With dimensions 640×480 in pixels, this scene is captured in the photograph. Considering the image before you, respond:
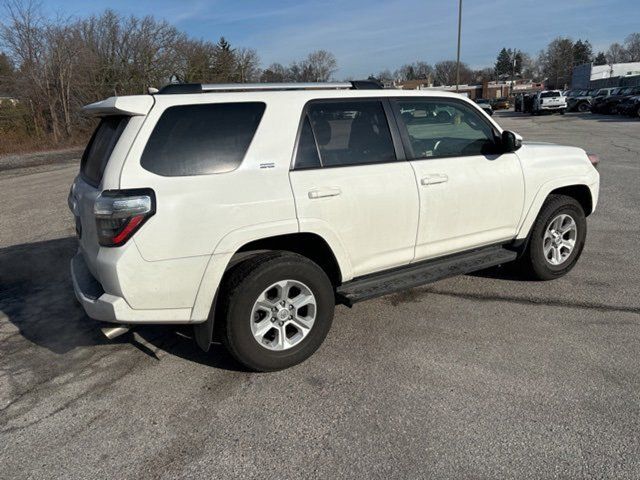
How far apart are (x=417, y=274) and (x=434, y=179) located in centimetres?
78

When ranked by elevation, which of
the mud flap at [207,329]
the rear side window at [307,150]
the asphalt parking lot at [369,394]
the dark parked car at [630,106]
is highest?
the rear side window at [307,150]

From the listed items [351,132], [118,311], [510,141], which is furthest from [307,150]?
[510,141]

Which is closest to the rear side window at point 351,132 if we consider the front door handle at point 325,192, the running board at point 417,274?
the front door handle at point 325,192

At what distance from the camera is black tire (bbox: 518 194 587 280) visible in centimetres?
458

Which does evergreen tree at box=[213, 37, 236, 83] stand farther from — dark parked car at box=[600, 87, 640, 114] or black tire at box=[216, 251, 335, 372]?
black tire at box=[216, 251, 335, 372]

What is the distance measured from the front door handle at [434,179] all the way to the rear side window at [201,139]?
4.54ft

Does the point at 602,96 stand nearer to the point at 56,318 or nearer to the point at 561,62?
the point at 56,318

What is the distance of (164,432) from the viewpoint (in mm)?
2830

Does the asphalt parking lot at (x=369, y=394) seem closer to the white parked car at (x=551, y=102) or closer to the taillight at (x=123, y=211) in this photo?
the taillight at (x=123, y=211)

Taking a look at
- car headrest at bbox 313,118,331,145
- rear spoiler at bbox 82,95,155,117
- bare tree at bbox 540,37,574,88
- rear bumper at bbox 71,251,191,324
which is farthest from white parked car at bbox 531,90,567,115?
bare tree at bbox 540,37,574,88

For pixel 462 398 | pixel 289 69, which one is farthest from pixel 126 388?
pixel 289 69

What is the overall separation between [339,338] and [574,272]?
2.80 meters

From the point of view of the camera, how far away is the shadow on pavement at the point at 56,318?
384cm

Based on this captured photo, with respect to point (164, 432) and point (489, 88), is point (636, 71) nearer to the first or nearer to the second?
point (489, 88)
